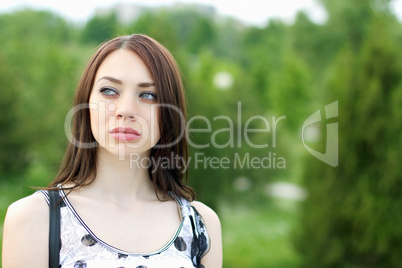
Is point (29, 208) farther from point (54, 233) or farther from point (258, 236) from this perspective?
point (258, 236)

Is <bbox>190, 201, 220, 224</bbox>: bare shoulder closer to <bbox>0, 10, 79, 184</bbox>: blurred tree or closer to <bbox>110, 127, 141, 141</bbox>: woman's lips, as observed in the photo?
<bbox>110, 127, 141, 141</bbox>: woman's lips

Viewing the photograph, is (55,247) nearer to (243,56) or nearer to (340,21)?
(340,21)

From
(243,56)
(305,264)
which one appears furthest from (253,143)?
(243,56)

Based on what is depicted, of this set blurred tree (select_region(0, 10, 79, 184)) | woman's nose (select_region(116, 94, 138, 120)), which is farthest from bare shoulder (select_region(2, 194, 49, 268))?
blurred tree (select_region(0, 10, 79, 184))

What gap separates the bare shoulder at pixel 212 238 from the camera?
177 centimetres

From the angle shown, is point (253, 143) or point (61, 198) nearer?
point (61, 198)

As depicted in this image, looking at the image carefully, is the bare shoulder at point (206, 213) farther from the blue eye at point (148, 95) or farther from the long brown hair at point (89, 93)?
the blue eye at point (148, 95)

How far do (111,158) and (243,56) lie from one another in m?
37.4

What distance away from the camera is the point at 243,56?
3844cm

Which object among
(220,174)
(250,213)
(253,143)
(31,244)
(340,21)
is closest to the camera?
(31,244)

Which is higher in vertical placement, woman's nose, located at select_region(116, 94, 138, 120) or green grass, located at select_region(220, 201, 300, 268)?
woman's nose, located at select_region(116, 94, 138, 120)

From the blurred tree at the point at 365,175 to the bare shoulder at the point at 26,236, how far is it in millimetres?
5332

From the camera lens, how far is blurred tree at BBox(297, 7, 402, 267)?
6.12 meters

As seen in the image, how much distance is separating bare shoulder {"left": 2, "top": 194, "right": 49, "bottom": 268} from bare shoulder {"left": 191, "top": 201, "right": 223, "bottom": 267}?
0.57 metres
